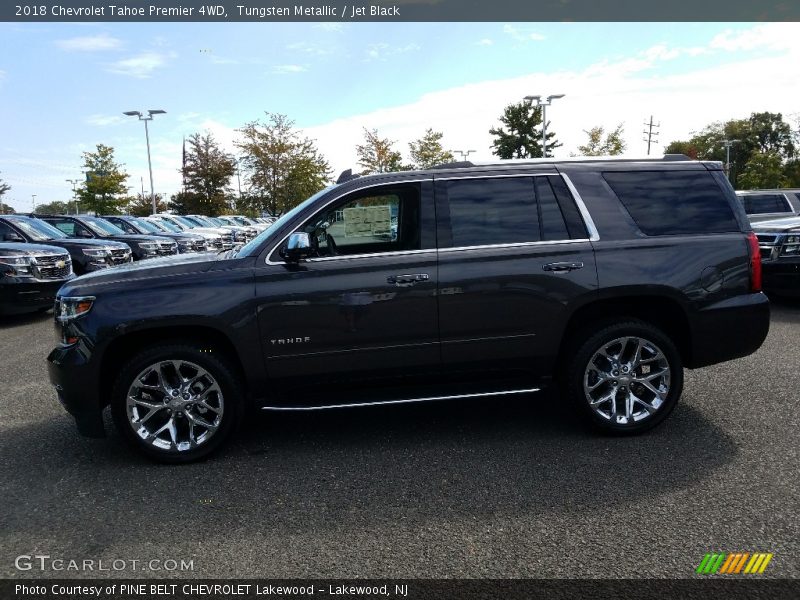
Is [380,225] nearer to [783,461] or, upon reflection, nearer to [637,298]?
[637,298]

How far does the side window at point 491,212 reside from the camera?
4332 mm

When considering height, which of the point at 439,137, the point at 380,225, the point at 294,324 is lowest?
Result: the point at 294,324

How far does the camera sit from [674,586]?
2.65 metres

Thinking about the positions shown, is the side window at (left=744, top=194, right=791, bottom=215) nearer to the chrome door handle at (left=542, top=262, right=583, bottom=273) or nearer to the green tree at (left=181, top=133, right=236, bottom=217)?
the chrome door handle at (left=542, top=262, right=583, bottom=273)

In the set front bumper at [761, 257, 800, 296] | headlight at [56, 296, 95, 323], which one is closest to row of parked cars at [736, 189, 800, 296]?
front bumper at [761, 257, 800, 296]

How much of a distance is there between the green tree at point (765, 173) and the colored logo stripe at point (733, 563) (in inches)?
2745

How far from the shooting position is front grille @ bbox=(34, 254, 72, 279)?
10461 millimetres

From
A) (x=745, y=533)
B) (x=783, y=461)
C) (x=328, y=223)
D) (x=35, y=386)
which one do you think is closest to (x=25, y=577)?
(x=328, y=223)

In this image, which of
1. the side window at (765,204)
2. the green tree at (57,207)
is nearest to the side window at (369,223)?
the side window at (765,204)

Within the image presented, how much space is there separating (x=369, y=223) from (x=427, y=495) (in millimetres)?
2031

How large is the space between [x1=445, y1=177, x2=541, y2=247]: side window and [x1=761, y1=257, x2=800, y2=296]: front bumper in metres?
6.72

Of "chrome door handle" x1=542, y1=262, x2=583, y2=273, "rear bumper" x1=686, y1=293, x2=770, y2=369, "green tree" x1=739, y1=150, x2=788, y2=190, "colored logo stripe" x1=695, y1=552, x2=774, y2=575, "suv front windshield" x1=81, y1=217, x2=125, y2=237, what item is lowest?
"colored logo stripe" x1=695, y1=552, x2=774, y2=575

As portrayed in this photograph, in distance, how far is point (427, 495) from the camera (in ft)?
11.7

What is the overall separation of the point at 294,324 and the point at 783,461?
3.28m
